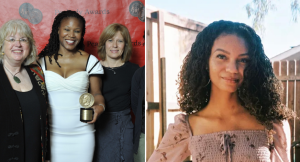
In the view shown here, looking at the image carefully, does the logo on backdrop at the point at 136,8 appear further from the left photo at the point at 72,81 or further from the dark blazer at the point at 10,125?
the dark blazer at the point at 10,125

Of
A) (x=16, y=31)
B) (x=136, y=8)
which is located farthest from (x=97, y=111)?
(x=136, y=8)

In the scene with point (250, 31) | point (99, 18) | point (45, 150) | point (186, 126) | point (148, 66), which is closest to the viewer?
point (250, 31)

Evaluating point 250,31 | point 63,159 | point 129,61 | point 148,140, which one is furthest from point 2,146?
point 250,31

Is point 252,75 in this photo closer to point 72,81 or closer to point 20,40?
point 72,81

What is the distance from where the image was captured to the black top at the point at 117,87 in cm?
147

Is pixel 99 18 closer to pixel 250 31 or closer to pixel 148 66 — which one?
pixel 148 66

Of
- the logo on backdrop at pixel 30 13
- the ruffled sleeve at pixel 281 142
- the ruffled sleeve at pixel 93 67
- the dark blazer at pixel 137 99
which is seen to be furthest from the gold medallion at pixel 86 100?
the ruffled sleeve at pixel 281 142

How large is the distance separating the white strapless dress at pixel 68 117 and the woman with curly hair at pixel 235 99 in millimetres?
595

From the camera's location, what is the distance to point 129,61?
1531 millimetres

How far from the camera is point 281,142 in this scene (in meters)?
0.96

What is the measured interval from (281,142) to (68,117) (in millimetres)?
969

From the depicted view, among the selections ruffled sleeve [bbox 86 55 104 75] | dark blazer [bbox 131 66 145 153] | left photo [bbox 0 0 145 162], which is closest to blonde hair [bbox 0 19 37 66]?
left photo [bbox 0 0 145 162]

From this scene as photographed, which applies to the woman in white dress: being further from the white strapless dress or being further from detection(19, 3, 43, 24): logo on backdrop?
detection(19, 3, 43, 24): logo on backdrop

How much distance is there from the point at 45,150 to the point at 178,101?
0.70 m
